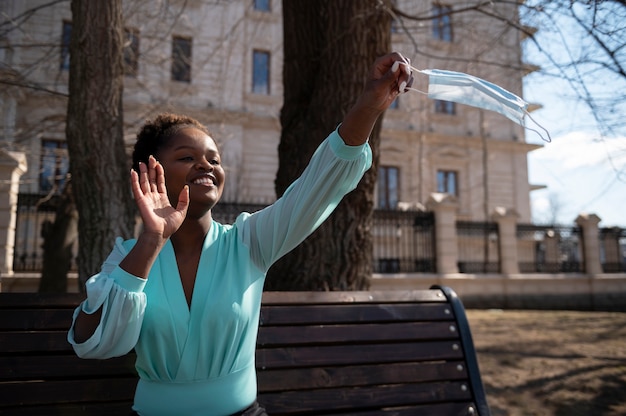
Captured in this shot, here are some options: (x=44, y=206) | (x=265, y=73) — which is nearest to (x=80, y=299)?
(x=44, y=206)

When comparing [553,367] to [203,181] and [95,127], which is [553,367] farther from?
[95,127]

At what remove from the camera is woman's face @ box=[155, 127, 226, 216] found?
186 cm

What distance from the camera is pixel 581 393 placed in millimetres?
4746

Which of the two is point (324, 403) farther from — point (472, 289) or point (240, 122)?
point (240, 122)

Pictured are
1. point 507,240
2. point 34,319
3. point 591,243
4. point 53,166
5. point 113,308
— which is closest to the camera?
point 113,308

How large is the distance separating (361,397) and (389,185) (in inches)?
813

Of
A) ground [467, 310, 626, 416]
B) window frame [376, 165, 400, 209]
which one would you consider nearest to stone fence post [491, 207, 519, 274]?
ground [467, 310, 626, 416]

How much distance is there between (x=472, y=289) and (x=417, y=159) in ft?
35.6

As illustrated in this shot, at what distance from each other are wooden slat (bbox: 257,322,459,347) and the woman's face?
2.98 ft

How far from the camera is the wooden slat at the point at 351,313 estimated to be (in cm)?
256

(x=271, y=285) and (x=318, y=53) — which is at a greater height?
(x=318, y=53)

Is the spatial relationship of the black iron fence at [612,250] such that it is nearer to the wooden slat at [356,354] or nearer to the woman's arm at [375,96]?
the wooden slat at [356,354]

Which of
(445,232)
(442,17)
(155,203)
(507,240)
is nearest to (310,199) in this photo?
(155,203)

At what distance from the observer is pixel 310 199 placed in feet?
5.81
